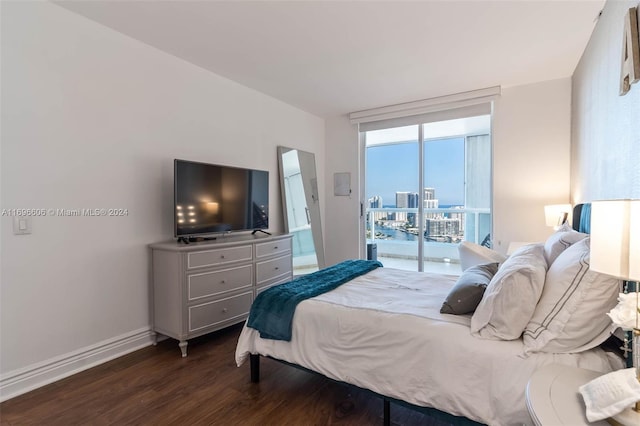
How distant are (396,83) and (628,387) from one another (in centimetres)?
340

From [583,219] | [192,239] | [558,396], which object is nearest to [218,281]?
[192,239]

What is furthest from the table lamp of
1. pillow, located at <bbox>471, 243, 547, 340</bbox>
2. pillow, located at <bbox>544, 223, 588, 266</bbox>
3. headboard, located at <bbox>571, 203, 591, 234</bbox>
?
headboard, located at <bbox>571, 203, 591, 234</bbox>

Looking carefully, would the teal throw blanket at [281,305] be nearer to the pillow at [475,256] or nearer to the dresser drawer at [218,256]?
the dresser drawer at [218,256]

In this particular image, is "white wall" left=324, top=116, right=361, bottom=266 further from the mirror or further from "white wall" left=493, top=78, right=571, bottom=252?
"white wall" left=493, top=78, right=571, bottom=252

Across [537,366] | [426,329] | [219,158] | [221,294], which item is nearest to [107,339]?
[221,294]

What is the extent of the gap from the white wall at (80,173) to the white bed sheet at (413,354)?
4.17 ft

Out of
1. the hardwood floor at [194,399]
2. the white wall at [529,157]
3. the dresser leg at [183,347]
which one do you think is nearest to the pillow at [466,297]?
the hardwood floor at [194,399]

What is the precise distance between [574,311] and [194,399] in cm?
213

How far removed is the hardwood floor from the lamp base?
1.10 m

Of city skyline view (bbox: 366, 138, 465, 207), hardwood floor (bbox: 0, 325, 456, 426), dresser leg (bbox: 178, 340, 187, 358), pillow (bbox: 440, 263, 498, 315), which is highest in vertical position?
city skyline view (bbox: 366, 138, 465, 207)

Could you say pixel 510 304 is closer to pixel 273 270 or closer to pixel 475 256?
pixel 475 256

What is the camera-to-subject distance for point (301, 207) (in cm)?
455

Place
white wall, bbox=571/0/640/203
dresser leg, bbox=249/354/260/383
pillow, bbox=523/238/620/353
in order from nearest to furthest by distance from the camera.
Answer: pillow, bbox=523/238/620/353 → white wall, bbox=571/0/640/203 → dresser leg, bbox=249/354/260/383

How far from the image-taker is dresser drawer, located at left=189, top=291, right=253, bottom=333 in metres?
2.60
